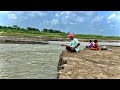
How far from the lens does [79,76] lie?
508 cm

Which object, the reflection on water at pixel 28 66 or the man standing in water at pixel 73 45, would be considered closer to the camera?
the reflection on water at pixel 28 66

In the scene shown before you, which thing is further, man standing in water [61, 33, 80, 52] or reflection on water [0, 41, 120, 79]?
man standing in water [61, 33, 80, 52]

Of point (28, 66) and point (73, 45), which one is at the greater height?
point (73, 45)

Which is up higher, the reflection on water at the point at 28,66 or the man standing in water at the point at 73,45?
the man standing in water at the point at 73,45

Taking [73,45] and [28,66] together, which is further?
[28,66]

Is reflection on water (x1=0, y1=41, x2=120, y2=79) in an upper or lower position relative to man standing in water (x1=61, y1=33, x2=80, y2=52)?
lower
